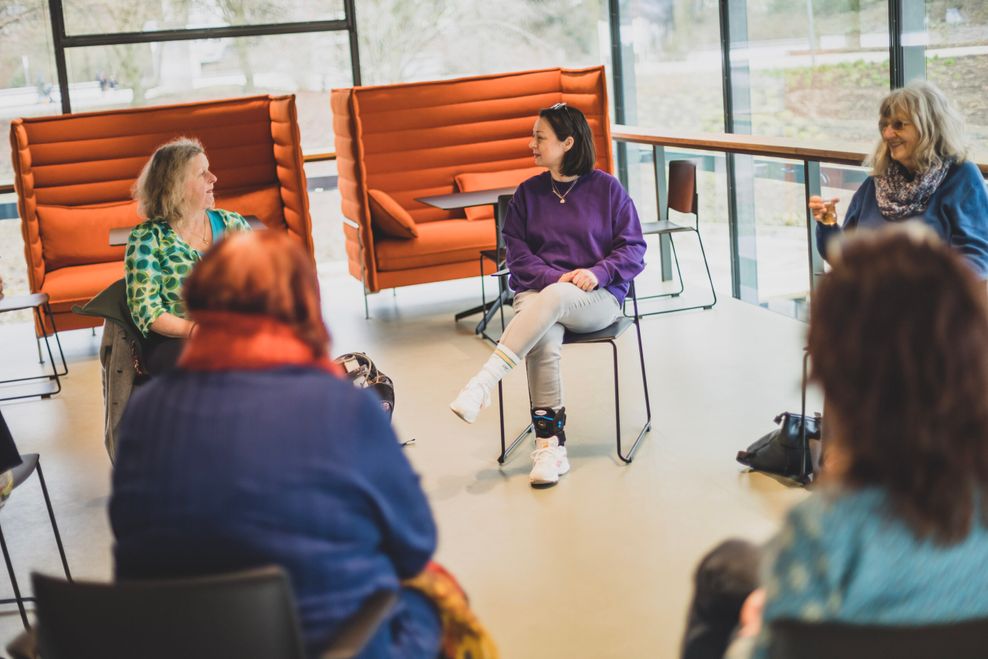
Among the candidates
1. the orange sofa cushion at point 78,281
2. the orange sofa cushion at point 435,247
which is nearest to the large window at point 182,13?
the orange sofa cushion at point 78,281

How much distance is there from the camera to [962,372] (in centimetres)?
132

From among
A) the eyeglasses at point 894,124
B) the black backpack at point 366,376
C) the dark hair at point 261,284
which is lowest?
the black backpack at point 366,376

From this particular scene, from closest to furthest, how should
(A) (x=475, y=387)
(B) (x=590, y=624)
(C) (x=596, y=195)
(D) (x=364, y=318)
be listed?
(B) (x=590, y=624) < (A) (x=475, y=387) < (C) (x=596, y=195) < (D) (x=364, y=318)

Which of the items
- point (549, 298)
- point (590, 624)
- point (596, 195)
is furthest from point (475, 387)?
point (590, 624)

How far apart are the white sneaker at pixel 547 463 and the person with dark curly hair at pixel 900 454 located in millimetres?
2380

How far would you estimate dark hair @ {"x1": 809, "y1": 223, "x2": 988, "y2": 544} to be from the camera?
132 cm

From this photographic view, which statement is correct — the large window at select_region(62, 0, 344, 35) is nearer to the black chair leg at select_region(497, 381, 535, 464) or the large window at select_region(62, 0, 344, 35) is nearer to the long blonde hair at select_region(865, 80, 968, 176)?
the black chair leg at select_region(497, 381, 535, 464)

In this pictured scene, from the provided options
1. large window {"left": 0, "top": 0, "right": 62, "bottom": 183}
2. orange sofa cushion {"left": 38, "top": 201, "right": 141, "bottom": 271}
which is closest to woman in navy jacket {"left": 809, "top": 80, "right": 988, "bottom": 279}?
orange sofa cushion {"left": 38, "top": 201, "right": 141, "bottom": 271}

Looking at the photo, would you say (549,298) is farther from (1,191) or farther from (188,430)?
(1,191)

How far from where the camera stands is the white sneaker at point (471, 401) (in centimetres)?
371

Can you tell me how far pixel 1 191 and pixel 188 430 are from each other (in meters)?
5.92

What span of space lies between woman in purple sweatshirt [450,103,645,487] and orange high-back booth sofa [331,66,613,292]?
2235mm

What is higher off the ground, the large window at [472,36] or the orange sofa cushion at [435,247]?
the large window at [472,36]

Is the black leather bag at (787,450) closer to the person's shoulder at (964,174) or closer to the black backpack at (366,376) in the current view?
the person's shoulder at (964,174)
